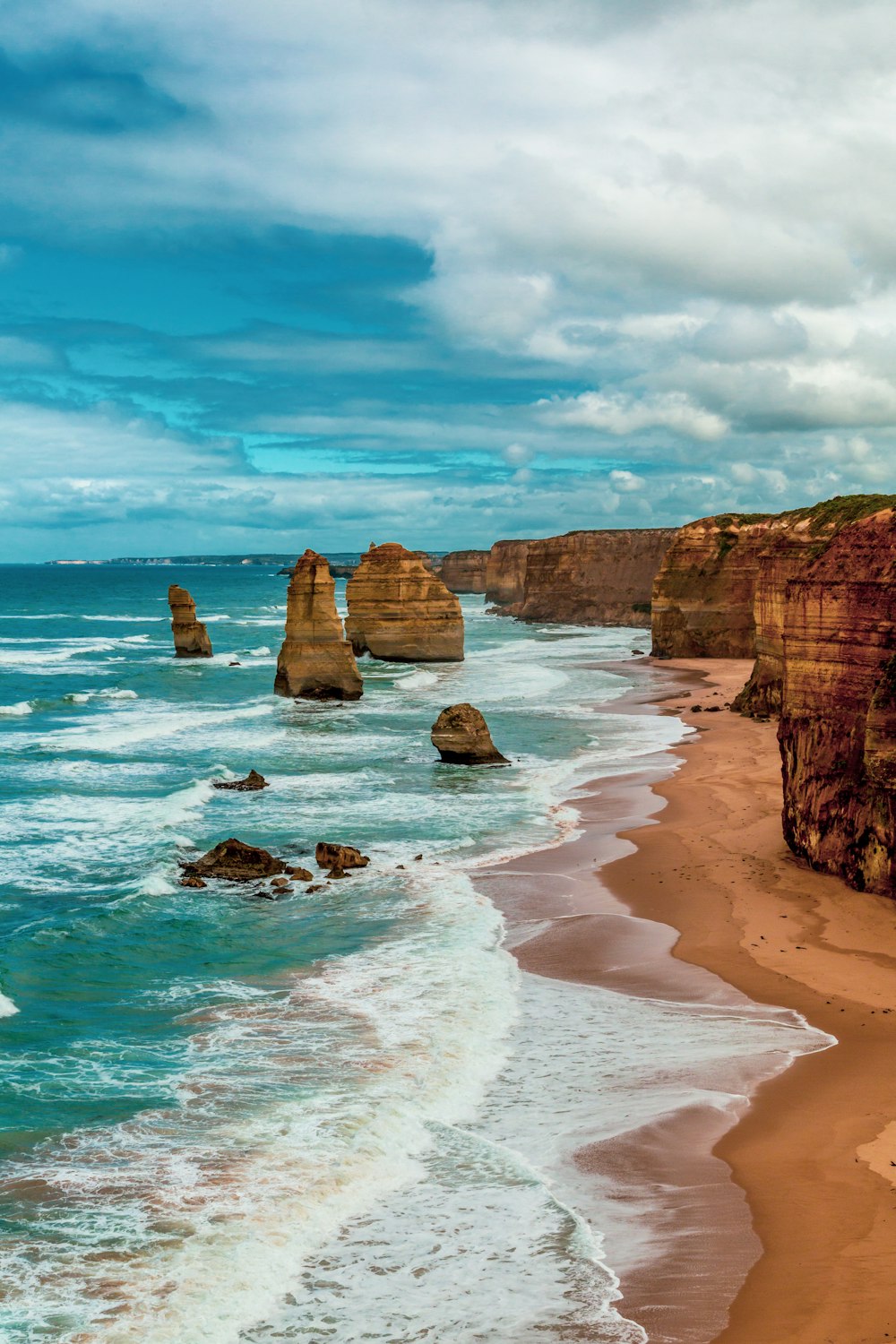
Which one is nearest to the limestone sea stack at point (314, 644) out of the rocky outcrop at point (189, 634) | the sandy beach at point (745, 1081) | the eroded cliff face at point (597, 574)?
the sandy beach at point (745, 1081)

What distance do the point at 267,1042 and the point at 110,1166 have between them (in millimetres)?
3113

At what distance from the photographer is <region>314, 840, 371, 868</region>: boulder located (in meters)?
21.6

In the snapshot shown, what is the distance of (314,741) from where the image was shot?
125ft

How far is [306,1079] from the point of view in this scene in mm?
12500

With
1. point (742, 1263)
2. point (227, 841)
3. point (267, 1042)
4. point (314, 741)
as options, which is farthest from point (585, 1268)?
point (314, 741)

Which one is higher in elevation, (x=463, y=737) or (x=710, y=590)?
(x=710, y=590)

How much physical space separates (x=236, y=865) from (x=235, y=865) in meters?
0.02

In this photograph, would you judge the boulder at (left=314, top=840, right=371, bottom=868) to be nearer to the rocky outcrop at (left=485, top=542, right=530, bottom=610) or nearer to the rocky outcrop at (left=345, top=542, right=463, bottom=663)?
the rocky outcrop at (left=345, top=542, right=463, bottom=663)

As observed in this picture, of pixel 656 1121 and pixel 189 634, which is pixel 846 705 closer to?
pixel 656 1121

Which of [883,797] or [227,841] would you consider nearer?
[883,797]

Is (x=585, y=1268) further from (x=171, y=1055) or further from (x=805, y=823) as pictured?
(x=805, y=823)

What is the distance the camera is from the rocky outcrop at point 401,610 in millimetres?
59281

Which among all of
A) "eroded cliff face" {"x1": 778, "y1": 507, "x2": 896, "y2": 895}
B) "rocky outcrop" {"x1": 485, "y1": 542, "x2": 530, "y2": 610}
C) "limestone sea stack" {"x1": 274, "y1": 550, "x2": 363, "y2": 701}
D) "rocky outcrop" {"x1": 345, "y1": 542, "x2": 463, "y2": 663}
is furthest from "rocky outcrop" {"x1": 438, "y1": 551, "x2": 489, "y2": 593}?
"eroded cliff face" {"x1": 778, "y1": 507, "x2": 896, "y2": 895}

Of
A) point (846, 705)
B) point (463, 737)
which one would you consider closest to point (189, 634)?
point (463, 737)
